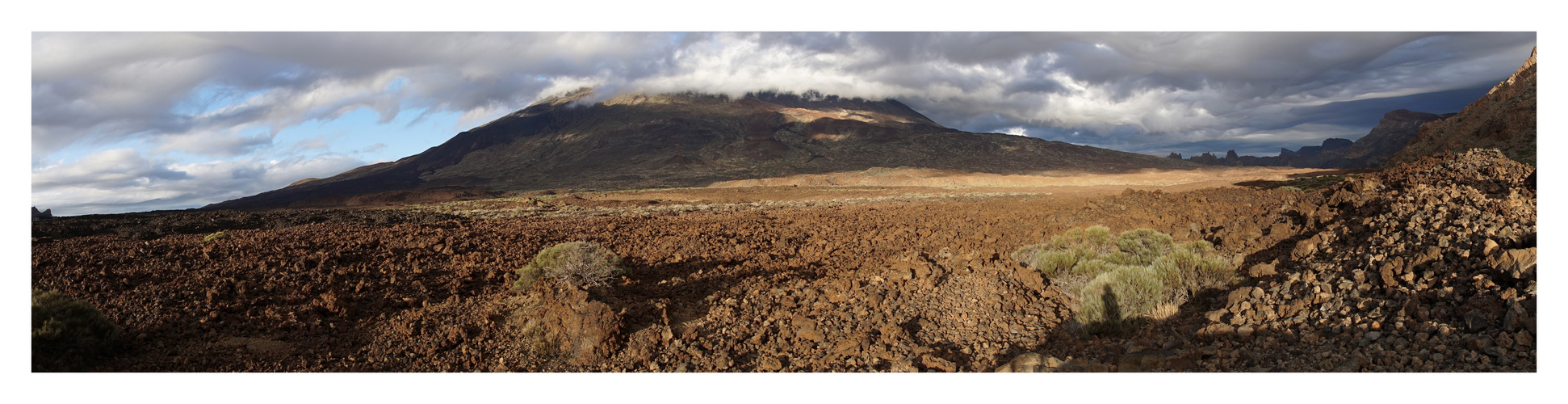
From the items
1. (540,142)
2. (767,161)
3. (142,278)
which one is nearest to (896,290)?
(142,278)

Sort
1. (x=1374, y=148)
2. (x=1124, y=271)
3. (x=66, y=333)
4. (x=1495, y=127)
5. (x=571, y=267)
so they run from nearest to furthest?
(x=66, y=333)
(x=1124, y=271)
(x=571, y=267)
(x=1495, y=127)
(x=1374, y=148)

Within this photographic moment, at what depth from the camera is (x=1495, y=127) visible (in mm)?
21922

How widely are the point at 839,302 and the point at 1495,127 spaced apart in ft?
92.5

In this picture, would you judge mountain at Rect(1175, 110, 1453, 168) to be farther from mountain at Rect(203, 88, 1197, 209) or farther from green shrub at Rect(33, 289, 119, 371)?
green shrub at Rect(33, 289, 119, 371)

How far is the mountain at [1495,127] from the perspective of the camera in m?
20.2

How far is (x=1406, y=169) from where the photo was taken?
11195mm

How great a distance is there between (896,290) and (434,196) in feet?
167

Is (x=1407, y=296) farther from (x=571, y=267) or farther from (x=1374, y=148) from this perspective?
(x=1374, y=148)

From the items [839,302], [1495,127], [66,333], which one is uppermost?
[1495,127]

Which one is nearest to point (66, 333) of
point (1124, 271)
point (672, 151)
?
point (1124, 271)

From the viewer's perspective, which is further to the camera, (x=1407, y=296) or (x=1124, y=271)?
(x=1124, y=271)

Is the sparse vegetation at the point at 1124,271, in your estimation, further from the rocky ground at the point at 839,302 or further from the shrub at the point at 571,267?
the shrub at the point at 571,267

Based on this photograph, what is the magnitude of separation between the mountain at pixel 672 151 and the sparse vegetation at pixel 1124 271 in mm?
53173

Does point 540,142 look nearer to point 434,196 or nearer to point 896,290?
point 434,196
